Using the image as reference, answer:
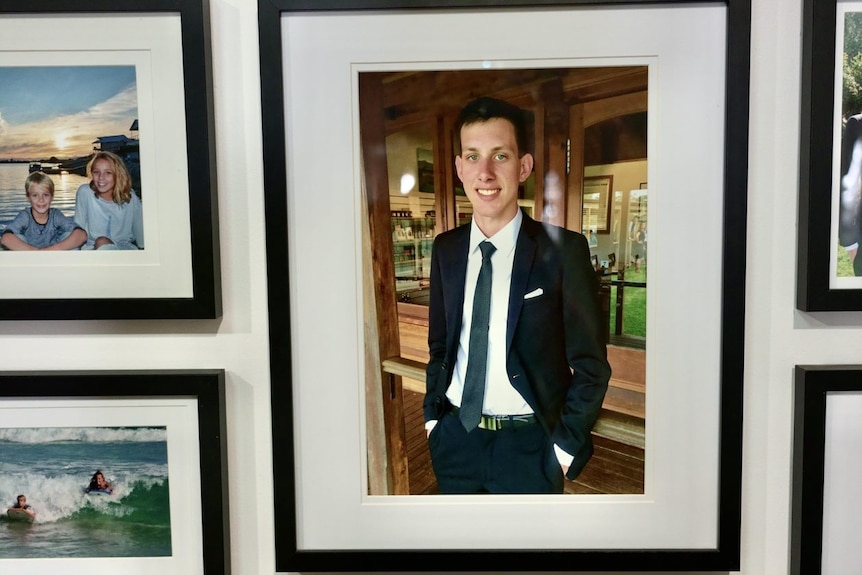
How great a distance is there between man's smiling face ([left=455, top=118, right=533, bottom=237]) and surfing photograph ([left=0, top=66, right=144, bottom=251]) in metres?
0.40

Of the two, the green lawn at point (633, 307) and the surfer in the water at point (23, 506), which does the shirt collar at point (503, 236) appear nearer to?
the green lawn at point (633, 307)

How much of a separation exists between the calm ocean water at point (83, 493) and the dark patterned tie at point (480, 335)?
1.30 ft

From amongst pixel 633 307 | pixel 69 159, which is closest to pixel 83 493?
pixel 69 159

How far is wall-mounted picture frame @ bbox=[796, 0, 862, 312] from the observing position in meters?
0.64

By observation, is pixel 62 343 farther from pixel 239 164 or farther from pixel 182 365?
pixel 239 164

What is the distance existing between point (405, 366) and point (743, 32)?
Answer: 0.56m

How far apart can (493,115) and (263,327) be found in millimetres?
387

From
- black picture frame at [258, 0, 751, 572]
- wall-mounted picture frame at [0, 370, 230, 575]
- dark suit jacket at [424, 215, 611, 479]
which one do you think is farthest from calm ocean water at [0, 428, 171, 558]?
dark suit jacket at [424, 215, 611, 479]

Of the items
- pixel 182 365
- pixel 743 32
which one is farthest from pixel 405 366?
pixel 743 32

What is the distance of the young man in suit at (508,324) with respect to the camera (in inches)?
25.7

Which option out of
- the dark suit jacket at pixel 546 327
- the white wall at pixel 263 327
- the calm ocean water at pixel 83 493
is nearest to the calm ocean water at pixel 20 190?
the white wall at pixel 263 327

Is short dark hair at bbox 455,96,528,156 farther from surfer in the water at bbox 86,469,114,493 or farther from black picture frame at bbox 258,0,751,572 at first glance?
surfer in the water at bbox 86,469,114,493

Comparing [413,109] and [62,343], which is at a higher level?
[413,109]

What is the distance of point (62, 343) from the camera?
693 mm
